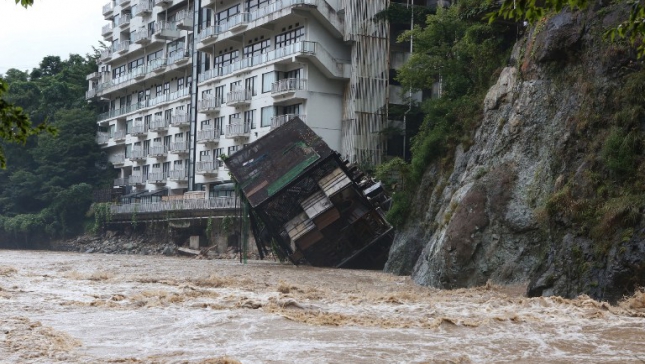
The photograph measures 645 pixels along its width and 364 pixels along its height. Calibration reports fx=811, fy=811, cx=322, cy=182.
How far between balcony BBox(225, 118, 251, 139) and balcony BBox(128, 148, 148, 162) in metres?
19.2

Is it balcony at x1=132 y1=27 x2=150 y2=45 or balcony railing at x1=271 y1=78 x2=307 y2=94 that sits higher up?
balcony at x1=132 y1=27 x2=150 y2=45

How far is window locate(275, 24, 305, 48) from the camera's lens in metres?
57.5

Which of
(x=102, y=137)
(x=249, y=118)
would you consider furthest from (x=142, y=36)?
(x=249, y=118)

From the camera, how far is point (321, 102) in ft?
186

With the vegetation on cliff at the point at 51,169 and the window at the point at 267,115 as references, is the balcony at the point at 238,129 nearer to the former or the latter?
the window at the point at 267,115

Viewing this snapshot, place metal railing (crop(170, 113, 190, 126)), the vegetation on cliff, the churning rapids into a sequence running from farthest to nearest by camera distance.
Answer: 1. the vegetation on cliff
2. metal railing (crop(170, 113, 190, 126))
3. the churning rapids

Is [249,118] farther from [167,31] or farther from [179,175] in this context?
[167,31]

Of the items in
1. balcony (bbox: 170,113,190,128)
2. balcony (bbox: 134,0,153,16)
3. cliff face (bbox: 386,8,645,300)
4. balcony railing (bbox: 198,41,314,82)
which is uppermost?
balcony (bbox: 134,0,153,16)

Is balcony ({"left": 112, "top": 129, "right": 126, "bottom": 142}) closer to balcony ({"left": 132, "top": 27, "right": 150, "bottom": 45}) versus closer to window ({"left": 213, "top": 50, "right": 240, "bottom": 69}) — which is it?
balcony ({"left": 132, "top": 27, "right": 150, "bottom": 45})

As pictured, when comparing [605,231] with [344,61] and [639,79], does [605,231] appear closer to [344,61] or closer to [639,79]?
[639,79]

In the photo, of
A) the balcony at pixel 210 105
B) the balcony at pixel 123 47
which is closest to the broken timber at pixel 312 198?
the balcony at pixel 210 105

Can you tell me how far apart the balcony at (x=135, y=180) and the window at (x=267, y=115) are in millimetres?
24436

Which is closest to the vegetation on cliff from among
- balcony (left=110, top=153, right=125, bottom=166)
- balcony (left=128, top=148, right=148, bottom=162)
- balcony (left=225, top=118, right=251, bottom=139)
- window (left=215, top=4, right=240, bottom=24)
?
balcony (left=110, top=153, right=125, bottom=166)

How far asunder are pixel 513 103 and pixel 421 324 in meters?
14.1
